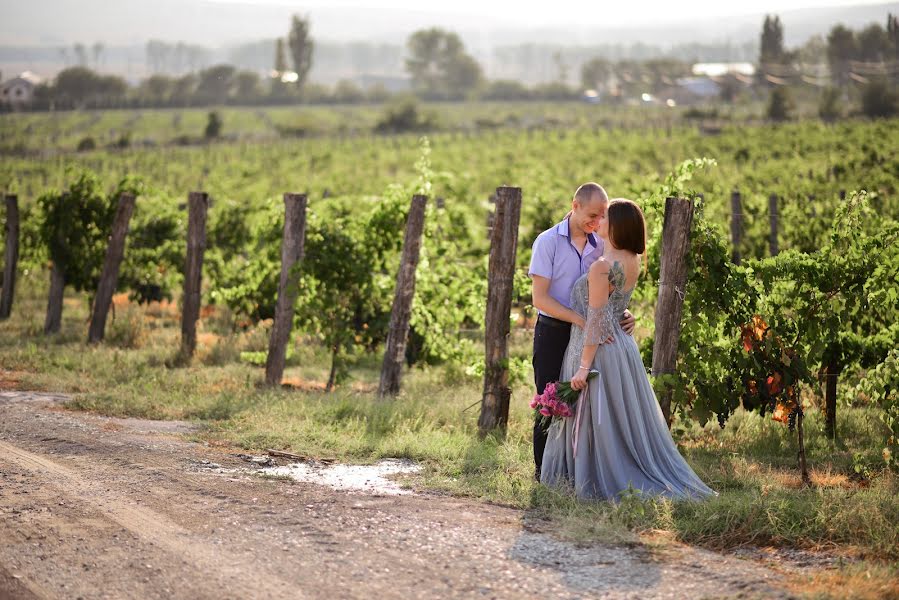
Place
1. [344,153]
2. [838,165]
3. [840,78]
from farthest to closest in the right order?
[840,78], [344,153], [838,165]

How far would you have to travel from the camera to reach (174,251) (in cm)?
1352

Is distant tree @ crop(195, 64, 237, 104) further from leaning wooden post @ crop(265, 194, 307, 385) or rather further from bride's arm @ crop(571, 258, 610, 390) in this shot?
bride's arm @ crop(571, 258, 610, 390)

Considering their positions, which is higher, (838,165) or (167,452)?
(838,165)

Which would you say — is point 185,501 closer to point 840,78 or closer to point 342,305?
point 342,305

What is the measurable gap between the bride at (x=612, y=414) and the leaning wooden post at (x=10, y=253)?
34.7 feet

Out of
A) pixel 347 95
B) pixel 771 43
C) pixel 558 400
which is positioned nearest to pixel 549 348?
pixel 558 400

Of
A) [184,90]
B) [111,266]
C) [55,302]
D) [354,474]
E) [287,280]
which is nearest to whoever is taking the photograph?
[354,474]

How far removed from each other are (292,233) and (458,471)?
356 cm

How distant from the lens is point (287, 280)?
9250 millimetres

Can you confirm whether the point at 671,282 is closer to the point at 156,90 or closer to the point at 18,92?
the point at 18,92

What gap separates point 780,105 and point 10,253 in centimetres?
5559

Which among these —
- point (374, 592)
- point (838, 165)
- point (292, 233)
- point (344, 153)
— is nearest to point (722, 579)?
point (374, 592)

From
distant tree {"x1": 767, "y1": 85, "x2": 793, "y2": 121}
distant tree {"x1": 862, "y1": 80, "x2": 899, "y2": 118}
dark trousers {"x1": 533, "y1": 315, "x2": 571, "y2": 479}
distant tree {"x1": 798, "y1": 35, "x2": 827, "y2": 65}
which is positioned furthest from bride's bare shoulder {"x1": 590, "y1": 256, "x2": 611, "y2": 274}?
distant tree {"x1": 798, "y1": 35, "x2": 827, "y2": 65}

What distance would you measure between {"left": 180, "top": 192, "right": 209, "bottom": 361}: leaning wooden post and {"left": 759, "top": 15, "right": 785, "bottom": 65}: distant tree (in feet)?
303
